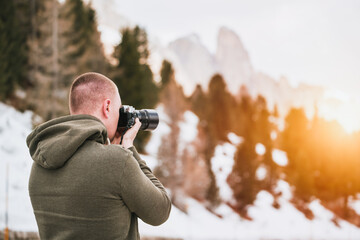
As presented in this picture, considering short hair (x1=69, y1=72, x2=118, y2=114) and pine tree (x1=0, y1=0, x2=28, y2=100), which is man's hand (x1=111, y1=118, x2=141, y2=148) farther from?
pine tree (x1=0, y1=0, x2=28, y2=100)

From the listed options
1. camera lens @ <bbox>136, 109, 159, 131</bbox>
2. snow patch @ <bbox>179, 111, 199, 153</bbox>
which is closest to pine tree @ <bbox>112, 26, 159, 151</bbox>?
snow patch @ <bbox>179, 111, 199, 153</bbox>

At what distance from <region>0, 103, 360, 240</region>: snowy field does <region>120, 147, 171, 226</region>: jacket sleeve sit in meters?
10.6

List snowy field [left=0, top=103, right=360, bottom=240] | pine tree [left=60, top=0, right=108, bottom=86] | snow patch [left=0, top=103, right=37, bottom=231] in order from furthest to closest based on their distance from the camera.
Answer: pine tree [left=60, top=0, right=108, bottom=86], snowy field [left=0, top=103, right=360, bottom=240], snow patch [left=0, top=103, right=37, bottom=231]

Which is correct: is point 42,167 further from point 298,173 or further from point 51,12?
point 298,173

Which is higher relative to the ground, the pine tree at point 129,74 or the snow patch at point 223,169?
the pine tree at point 129,74

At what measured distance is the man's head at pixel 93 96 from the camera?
2.01 meters

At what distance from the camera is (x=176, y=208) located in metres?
27.3

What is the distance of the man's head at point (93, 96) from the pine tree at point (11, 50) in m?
22.5

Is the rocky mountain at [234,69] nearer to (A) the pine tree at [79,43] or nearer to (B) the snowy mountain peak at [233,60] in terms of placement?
(B) the snowy mountain peak at [233,60]

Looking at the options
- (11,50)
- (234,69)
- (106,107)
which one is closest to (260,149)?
(11,50)

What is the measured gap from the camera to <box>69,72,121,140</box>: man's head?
201 cm

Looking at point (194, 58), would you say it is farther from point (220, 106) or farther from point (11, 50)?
point (11, 50)

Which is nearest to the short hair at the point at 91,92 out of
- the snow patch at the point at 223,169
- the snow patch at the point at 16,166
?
the snow patch at the point at 16,166

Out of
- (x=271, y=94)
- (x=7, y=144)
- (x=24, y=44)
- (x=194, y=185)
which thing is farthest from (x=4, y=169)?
(x=271, y=94)
